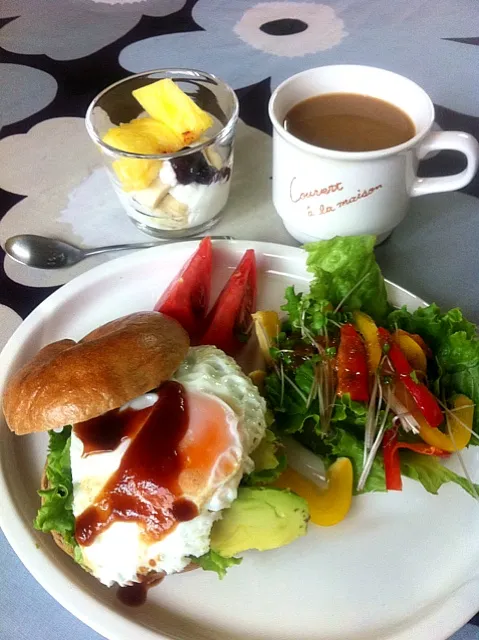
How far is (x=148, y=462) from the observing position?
1.12m

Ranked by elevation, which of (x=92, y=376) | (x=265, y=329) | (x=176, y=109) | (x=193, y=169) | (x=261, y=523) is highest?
(x=176, y=109)

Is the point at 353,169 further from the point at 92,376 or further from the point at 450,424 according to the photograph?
the point at 92,376

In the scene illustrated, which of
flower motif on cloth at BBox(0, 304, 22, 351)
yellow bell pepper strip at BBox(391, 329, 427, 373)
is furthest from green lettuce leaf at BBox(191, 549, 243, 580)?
flower motif on cloth at BBox(0, 304, 22, 351)

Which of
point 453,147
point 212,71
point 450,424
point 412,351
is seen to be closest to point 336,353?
point 412,351

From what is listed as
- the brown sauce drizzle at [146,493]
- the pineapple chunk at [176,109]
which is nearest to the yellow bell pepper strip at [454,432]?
the brown sauce drizzle at [146,493]

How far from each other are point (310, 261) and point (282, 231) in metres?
0.27

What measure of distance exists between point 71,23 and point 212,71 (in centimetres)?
77

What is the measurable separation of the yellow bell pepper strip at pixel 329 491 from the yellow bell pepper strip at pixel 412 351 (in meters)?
0.28

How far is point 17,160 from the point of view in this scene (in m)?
2.08

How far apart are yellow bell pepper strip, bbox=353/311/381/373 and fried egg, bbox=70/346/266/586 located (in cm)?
28

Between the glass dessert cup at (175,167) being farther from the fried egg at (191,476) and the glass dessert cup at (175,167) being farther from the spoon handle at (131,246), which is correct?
the fried egg at (191,476)

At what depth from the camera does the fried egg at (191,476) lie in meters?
1.11

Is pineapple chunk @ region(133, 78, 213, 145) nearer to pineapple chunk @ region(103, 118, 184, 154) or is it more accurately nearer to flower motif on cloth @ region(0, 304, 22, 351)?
pineapple chunk @ region(103, 118, 184, 154)

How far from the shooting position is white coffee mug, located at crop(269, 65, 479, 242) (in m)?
1.44
